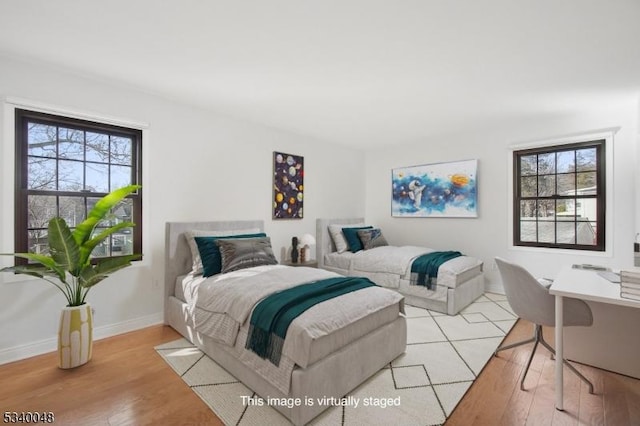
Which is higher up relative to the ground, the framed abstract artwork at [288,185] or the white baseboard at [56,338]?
the framed abstract artwork at [288,185]

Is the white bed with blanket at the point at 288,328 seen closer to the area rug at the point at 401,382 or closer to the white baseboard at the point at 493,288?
the area rug at the point at 401,382

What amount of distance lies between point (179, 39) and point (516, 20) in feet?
7.52

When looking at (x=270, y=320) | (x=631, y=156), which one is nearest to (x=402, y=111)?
(x=631, y=156)

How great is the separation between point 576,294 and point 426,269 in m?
1.83

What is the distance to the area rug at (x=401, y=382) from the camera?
171 centimetres

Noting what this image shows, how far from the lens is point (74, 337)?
7.29 feet

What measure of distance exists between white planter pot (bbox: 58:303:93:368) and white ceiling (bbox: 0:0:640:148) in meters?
2.03

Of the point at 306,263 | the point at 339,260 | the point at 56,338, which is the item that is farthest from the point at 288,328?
the point at 339,260

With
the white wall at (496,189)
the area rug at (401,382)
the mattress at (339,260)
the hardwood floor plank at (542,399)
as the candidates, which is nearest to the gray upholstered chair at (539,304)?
the hardwood floor plank at (542,399)

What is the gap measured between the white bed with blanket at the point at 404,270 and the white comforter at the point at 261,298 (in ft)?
4.08

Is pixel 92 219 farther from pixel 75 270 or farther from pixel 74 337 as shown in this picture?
pixel 74 337

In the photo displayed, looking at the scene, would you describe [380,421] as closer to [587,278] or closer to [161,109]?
[587,278]

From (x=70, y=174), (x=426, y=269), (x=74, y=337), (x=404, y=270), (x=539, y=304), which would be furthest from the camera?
(x=404, y=270)

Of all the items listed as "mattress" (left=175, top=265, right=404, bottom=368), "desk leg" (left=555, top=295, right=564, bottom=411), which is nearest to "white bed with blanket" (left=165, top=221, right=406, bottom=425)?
"mattress" (left=175, top=265, right=404, bottom=368)
